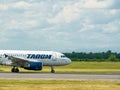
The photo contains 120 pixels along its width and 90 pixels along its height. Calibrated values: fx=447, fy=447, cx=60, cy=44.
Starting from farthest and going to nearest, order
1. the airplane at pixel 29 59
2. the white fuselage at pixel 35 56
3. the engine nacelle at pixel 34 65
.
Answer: the white fuselage at pixel 35 56, the airplane at pixel 29 59, the engine nacelle at pixel 34 65

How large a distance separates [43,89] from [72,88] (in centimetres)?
234

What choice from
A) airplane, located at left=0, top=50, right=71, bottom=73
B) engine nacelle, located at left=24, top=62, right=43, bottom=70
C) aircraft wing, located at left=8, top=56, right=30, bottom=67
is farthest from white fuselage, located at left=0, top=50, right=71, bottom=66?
engine nacelle, located at left=24, top=62, right=43, bottom=70


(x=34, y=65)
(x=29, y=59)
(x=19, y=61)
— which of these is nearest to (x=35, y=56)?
(x=29, y=59)

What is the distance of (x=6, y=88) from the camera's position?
103 feet

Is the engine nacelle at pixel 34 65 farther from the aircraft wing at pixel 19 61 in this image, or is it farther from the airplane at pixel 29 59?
the aircraft wing at pixel 19 61

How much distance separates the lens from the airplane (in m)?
62.3

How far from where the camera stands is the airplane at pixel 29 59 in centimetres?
6228

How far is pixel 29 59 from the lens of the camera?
63219 mm

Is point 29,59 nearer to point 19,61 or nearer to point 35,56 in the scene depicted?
point 35,56

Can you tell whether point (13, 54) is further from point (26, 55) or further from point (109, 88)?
Result: point (109, 88)

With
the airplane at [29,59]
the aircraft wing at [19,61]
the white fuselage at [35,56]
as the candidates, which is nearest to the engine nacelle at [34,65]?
the airplane at [29,59]

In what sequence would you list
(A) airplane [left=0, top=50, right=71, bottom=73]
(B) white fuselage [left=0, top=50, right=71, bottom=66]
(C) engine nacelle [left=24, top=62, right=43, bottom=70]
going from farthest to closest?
(B) white fuselage [left=0, top=50, right=71, bottom=66]
(A) airplane [left=0, top=50, right=71, bottom=73]
(C) engine nacelle [left=24, top=62, right=43, bottom=70]

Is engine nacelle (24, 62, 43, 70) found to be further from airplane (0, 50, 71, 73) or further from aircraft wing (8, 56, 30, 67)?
aircraft wing (8, 56, 30, 67)

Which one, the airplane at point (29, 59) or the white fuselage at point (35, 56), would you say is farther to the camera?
the white fuselage at point (35, 56)
